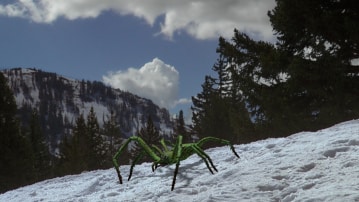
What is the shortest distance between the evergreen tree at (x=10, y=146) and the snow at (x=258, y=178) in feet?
79.9

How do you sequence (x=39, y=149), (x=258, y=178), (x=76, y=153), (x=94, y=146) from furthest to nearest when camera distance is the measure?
(x=39, y=149) < (x=94, y=146) < (x=76, y=153) < (x=258, y=178)

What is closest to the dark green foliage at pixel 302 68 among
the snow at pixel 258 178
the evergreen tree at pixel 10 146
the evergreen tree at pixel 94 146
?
the snow at pixel 258 178

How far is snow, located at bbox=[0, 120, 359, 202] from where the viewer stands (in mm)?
2469

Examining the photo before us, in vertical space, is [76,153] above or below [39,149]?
below

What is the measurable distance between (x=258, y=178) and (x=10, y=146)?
26866 millimetres

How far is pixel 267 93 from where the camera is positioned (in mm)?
16500

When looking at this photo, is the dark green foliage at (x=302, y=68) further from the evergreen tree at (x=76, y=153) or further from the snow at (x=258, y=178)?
the evergreen tree at (x=76, y=153)

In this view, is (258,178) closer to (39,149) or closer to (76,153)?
(76,153)

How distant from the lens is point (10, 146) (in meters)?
27.1

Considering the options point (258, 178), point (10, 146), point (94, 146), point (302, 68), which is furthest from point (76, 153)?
point (258, 178)

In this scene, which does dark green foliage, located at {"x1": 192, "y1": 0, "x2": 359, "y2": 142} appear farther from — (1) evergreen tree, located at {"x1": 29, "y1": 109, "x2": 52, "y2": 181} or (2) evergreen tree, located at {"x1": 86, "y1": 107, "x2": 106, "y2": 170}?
(1) evergreen tree, located at {"x1": 29, "y1": 109, "x2": 52, "y2": 181}

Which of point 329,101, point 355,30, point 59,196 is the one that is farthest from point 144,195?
point 329,101

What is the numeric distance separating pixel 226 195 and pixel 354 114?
13236 mm

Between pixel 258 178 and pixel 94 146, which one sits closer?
pixel 258 178
